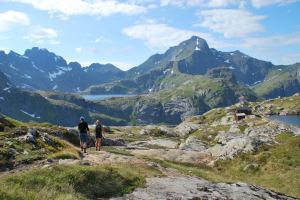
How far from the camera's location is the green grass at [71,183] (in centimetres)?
1912

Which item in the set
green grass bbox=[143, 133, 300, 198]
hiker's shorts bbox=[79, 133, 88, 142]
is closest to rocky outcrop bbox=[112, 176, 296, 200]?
green grass bbox=[143, 133, 300, 198]

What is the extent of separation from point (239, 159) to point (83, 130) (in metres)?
19.3

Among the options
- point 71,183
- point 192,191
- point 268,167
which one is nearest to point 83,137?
point 268,167

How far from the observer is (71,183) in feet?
75.3

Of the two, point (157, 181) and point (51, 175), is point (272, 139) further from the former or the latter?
point (51, 175)

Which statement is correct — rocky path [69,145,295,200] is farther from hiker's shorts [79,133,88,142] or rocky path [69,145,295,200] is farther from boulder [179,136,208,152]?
boulder [179,136,208,152]

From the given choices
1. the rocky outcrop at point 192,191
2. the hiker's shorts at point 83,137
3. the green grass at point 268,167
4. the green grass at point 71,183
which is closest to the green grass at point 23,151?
the hiker's shorts at point 83,137

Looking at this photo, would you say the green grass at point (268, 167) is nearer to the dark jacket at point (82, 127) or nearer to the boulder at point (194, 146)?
the dark jacket at point (82, 127)

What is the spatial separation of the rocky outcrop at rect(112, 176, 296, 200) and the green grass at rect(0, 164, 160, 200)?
94 centimetres

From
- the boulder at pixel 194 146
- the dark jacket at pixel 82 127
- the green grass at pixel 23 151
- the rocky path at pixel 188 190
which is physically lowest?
the boulder at pixel 194 146

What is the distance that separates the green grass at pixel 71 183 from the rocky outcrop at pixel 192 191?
0.94 m

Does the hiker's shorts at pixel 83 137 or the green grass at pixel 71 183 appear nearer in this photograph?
the green grass at pixel 71 183

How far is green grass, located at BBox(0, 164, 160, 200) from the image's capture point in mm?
19125

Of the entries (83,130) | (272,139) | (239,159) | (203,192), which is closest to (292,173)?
(239,159)
